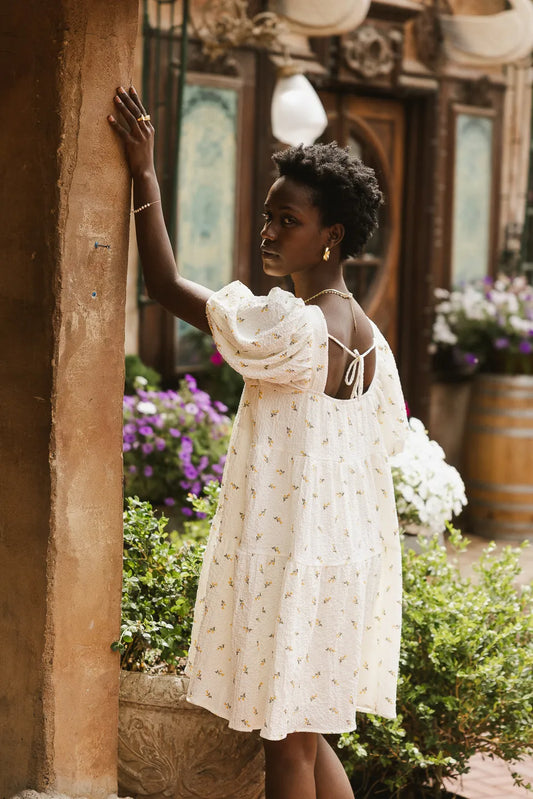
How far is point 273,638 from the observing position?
9.44ft

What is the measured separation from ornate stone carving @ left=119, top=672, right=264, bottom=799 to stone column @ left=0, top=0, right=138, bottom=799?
173 millimetres

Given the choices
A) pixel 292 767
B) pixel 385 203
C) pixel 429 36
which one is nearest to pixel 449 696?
pixel 292 767

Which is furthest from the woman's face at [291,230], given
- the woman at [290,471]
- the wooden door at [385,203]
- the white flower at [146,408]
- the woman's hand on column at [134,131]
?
the wooden door at [385,203]

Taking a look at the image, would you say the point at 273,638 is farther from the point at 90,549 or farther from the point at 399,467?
the point at 399,467

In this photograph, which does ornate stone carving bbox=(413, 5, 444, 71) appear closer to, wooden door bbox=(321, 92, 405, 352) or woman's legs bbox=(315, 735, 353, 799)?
wooden door bbox=(321, 92, 405, 352)

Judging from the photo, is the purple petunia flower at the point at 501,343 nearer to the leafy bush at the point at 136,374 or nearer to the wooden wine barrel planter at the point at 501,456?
the wooden wine barrel planter at the point at 501,456

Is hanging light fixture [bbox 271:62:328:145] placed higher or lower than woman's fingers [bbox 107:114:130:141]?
higher

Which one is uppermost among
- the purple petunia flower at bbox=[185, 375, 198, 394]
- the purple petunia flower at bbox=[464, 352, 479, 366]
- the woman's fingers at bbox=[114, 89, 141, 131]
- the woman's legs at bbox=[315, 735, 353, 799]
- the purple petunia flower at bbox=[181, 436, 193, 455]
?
the woman's fingers at bbox=[114, 89, 141, 131]

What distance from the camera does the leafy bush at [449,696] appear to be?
3574mm

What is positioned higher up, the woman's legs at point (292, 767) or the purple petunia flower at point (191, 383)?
the purple petunia flower at point (191, 383)

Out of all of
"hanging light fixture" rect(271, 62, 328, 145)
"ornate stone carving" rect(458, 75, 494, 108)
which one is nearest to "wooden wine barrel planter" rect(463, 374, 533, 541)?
"ornate stone carving" rect(458, 75, 494, 108)

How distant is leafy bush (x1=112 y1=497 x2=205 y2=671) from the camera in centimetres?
338

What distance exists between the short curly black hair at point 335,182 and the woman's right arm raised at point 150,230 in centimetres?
31

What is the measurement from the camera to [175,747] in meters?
3.21
